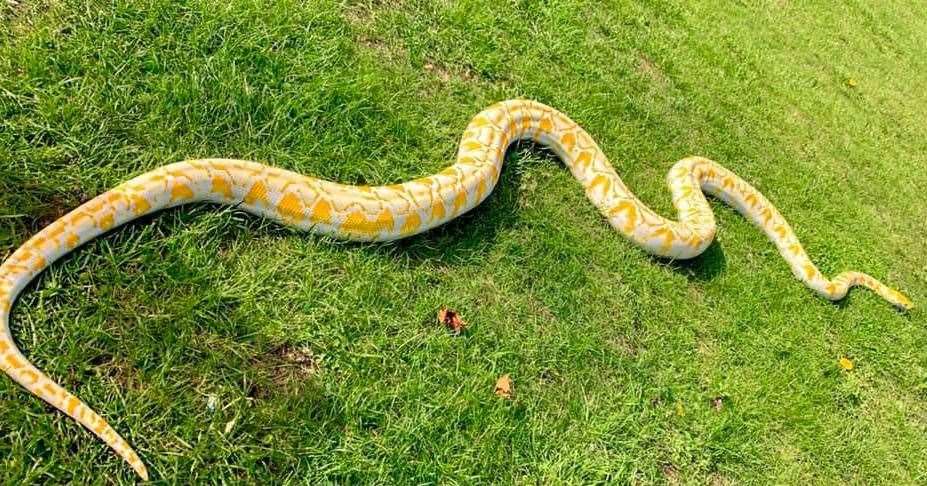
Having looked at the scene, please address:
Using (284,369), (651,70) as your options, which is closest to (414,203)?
(284,369)

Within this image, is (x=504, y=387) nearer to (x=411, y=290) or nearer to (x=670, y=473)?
(x=411, y=290)

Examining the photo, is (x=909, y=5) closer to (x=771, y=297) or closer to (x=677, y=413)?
(x=771, y=297)

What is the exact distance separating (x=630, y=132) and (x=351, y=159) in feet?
11.8

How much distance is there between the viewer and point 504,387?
16.0 ft

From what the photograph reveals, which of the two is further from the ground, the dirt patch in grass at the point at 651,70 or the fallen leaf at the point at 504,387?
the dirt patch in grass at the point at 651,70

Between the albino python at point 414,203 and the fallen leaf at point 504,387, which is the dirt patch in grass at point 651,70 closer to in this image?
the albino python at point 414,203

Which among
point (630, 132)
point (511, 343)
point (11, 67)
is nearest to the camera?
point (11, 67)

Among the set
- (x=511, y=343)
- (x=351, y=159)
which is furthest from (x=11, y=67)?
(x=511, y=343)

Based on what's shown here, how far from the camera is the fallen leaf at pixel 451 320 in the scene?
16.4 ft

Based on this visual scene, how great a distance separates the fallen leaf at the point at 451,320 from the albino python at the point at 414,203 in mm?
689

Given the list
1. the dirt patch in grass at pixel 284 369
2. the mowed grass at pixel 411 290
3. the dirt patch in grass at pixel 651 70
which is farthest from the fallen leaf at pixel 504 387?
the dirt patch in grass at pixel 651 70

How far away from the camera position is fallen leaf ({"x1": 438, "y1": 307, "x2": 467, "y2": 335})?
16.4ft

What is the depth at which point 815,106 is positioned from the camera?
10641mm

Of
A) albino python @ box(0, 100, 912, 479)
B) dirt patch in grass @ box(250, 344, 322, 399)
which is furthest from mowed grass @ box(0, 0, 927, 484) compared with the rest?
albino python @ box(0, 100, 912, 479)
